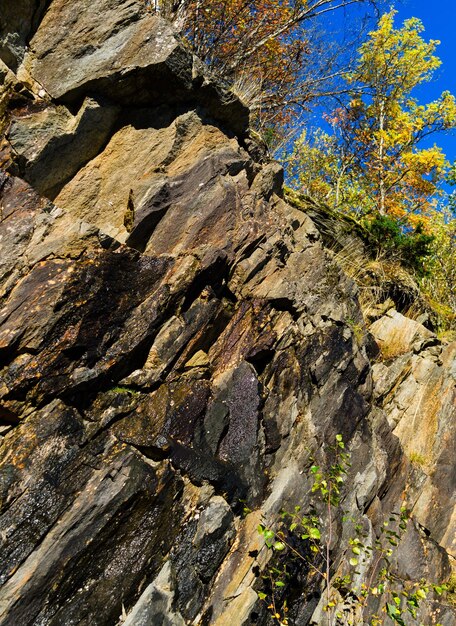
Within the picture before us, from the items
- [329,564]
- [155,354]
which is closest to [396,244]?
[329,564]

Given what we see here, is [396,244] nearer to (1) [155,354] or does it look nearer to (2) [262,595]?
(1) [155,354]

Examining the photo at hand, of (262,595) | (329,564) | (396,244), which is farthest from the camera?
(396,244)

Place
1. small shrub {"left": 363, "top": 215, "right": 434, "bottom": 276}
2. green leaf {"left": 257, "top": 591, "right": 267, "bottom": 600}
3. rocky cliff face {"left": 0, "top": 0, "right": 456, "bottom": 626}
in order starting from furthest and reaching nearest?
small shrub {"left": 363, "top": 215, "right": 434, "bottom": 276}, green leaf {"left": 257, "top": 591, "right": 267, "bottom": 600}, rocky cliff face {"left": 0, "top": 0, "right": 456, "bottom": 626}

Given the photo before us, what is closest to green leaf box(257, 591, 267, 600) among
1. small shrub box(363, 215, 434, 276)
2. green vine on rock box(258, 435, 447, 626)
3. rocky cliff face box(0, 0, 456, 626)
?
green vine on rock box(258, 435, 447, 626)

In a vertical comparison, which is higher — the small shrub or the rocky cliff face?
the small shrub

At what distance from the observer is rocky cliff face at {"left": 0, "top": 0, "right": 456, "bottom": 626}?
17.0 ft

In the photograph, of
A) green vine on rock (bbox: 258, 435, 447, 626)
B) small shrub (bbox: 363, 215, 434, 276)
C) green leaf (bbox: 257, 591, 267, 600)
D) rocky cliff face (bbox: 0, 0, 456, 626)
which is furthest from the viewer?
small shrub (bbox: 363, 215, 434, 276)

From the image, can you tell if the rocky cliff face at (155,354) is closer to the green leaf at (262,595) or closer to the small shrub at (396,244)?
the green leaf at (262,595)

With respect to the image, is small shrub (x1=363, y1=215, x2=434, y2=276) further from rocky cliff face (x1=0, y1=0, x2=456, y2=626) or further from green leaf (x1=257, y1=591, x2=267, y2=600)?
green leaf (x1=257, y1=591, x2=267, y2=600)

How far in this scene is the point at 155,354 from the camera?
6.23 m

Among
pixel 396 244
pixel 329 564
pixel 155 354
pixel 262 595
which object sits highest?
pixel 396 244

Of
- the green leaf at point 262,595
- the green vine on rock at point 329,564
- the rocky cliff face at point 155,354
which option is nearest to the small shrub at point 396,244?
the rocky cliff face at point 155,354

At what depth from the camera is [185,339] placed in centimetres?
653

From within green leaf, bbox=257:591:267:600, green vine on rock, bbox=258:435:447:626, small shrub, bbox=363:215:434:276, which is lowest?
green leaf, bbox=257:591:267:600
